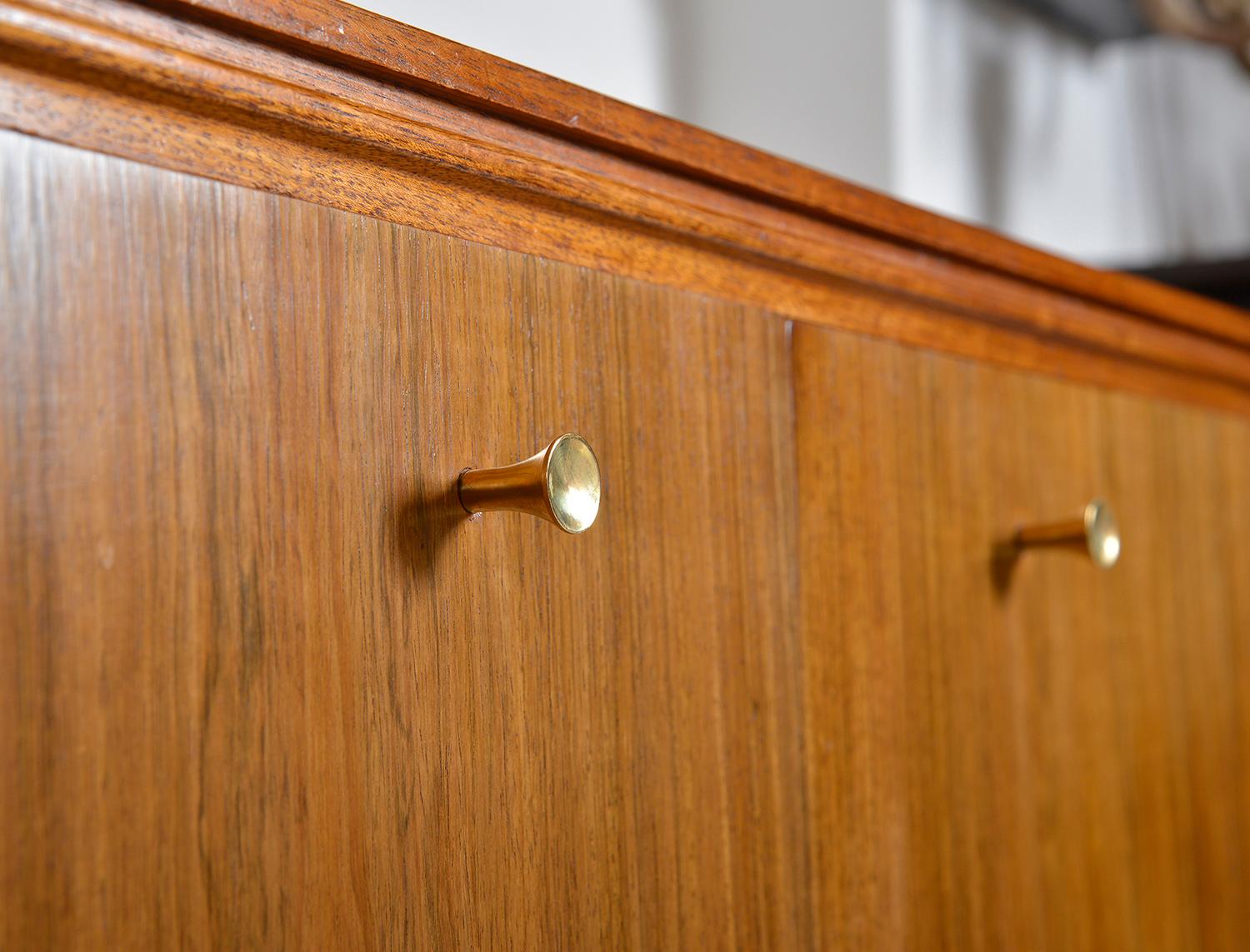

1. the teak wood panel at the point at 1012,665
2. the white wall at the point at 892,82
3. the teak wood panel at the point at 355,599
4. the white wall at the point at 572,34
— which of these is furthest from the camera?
the white wall at the point at 892,82

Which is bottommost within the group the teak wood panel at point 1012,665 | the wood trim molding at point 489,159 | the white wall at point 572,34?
the teak wood panel at point 1012,665

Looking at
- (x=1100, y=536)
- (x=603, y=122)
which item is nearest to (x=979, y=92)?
(x=1100, y=536)

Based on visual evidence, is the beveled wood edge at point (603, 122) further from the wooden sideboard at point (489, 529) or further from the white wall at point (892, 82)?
the white wall at point (892, 82)

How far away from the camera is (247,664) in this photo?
0.83ft

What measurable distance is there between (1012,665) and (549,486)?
28 centimetres

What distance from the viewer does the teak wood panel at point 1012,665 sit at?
406 mm

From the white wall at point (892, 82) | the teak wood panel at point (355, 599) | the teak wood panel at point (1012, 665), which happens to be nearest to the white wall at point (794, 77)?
the white wall at point (892, 82)

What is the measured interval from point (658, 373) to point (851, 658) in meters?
0.13

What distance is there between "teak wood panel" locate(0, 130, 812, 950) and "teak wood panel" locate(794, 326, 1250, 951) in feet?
0.13

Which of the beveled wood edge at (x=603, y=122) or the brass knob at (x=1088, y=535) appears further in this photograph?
the brass knob at (x=1088, y=535)

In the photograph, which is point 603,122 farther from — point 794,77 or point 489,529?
point 794,77

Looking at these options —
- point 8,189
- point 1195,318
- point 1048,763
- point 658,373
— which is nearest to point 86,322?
point 8,189

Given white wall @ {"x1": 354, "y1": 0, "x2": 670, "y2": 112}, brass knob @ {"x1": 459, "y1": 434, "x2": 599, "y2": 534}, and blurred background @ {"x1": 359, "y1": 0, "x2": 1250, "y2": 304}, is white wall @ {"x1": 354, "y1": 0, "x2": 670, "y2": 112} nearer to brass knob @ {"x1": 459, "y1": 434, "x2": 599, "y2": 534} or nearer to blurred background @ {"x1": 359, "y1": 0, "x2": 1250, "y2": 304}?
blurred background @ {"x1": 359, "y1": 0, "x2": 1250, "y2": 304}

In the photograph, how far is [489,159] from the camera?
0.31 meters
